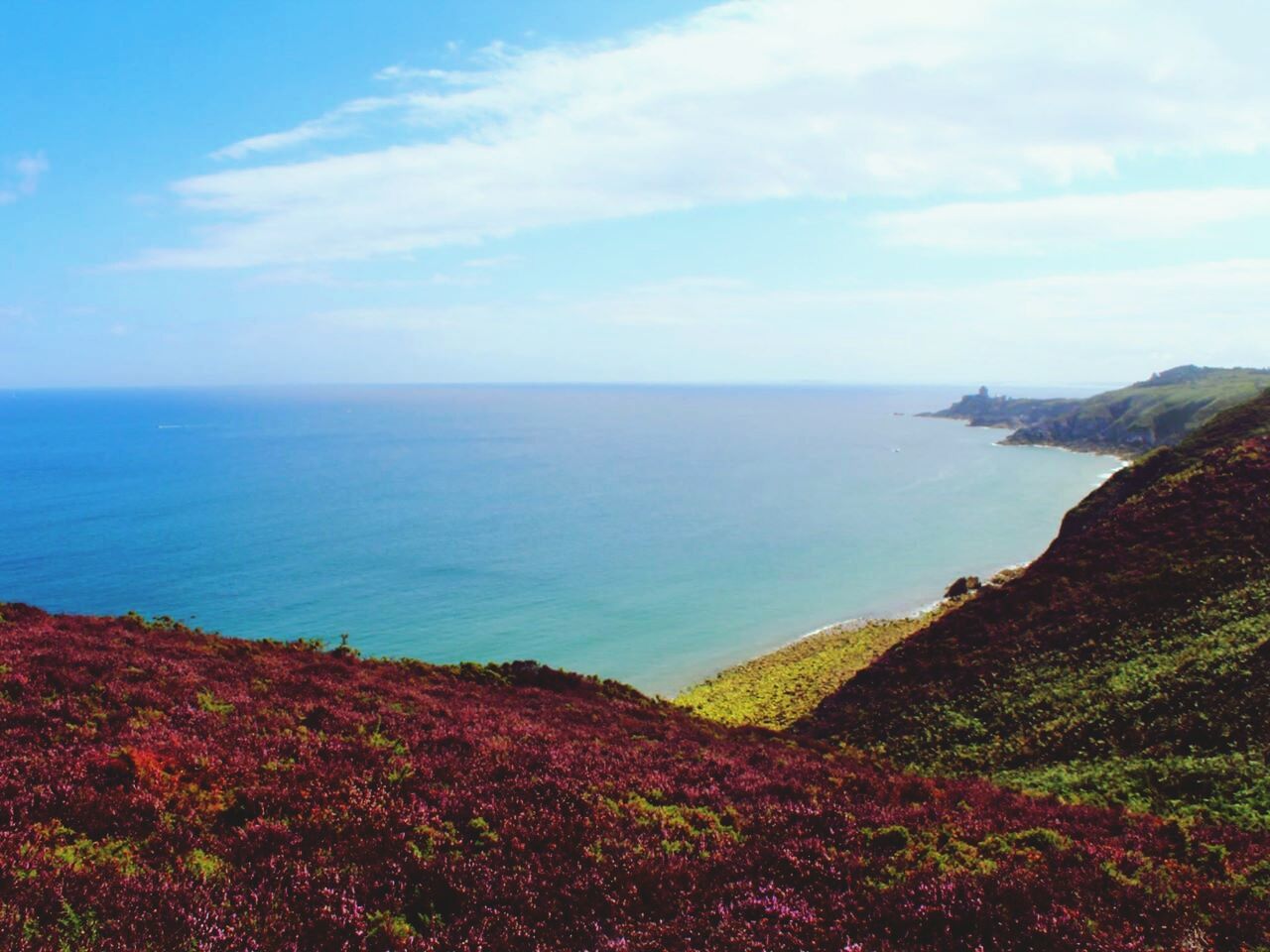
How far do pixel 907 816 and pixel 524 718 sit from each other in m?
10.1

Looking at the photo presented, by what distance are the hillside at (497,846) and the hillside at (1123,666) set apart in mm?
6392

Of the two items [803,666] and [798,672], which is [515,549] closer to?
[803,666]

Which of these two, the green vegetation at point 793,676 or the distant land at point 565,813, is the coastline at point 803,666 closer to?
the green vegetation at point 793,676

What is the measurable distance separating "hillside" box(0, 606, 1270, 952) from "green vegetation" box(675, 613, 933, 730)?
973 inches

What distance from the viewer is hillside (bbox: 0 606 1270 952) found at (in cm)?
884

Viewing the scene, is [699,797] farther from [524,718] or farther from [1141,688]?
[1141,688]

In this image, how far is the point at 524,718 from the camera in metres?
19.8

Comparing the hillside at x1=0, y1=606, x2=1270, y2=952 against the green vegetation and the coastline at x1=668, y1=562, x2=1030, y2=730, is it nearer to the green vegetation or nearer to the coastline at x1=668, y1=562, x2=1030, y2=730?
the coastline at x1=668, y1=562, x2=1030, y2=730

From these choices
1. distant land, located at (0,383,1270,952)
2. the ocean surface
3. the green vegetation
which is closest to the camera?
distant land, located at (0,383,1270,952)

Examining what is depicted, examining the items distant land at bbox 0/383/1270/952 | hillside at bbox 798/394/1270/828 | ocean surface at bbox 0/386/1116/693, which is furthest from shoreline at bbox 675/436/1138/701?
distant land at bbox 0/383/1270/952

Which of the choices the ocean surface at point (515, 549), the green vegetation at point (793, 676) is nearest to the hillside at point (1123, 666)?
the green vegetation at point (793, 676)

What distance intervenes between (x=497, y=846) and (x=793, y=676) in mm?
42263

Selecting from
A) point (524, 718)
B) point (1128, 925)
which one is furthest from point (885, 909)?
point (524, 718)

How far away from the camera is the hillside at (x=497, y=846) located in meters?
8.84
